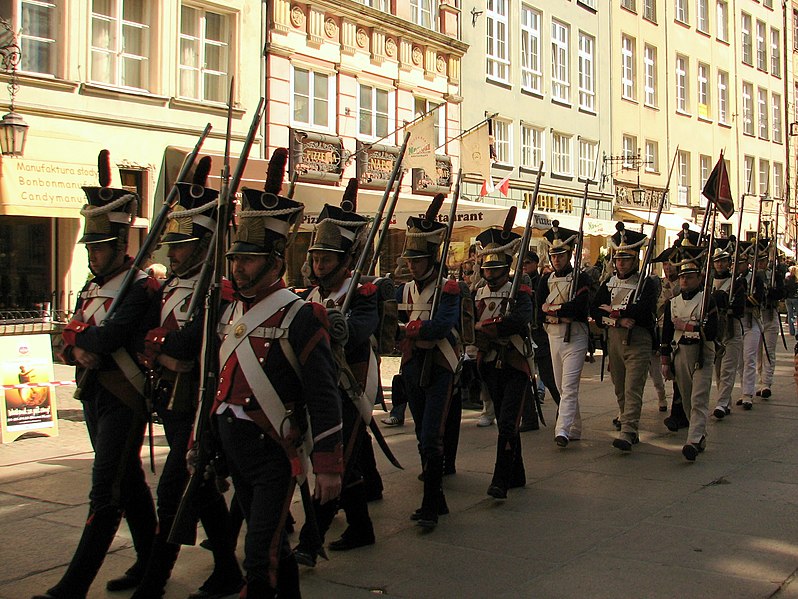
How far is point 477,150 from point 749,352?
9.07 meters

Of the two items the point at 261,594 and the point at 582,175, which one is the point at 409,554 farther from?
the point at 582,175

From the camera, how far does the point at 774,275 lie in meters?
14.1

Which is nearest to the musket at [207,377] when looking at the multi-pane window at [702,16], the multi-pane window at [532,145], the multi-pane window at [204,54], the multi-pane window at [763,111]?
the multi-pane window at [204,54]

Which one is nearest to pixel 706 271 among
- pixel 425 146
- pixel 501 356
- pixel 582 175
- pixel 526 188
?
pixel 501 356

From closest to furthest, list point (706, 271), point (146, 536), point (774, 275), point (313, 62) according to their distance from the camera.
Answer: point (146, 536)
point (706, 271)
point (774, 275)
point (313, 62)

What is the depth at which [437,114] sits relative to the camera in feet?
82.3

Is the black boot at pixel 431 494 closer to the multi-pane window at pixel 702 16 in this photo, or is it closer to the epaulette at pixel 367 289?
the epaulette at pixel 367 289

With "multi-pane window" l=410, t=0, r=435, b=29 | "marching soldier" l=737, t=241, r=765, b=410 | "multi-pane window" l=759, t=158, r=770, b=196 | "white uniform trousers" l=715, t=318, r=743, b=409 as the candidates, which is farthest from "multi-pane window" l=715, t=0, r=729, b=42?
"white uniform trousers" l=715, t=318, r=743, b=409

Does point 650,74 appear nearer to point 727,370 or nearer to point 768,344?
point 768,344

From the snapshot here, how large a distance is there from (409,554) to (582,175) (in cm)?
2814

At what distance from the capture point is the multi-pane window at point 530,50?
29.2 m

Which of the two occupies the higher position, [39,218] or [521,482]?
[39,218]

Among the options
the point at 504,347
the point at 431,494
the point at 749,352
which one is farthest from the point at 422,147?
the point at 431,494

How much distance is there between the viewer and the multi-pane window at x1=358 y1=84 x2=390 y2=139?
22906 mm
